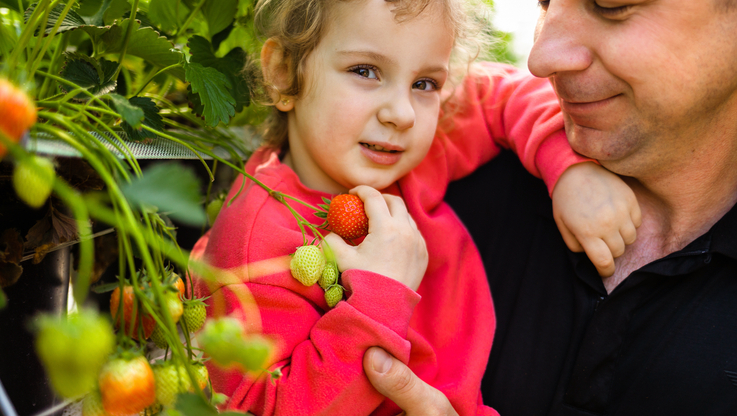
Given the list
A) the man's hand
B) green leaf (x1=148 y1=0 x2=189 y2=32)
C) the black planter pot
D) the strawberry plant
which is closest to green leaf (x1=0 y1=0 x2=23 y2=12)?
the strawberry plant

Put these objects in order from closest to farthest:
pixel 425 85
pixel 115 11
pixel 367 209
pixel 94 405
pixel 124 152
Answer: pixel 94 405 → pixel 124 152 → pixel 115 11 → pixel 367 209 → pixel 425 85

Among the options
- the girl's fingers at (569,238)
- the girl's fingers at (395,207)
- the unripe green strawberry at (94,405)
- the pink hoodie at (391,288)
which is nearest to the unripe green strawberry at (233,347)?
the unripe green strawberry at (94,405)

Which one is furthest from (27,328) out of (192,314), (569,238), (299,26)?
(569,238)

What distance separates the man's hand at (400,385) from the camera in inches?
30.5

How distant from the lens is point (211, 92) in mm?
793

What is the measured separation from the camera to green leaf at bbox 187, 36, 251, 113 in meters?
0.92

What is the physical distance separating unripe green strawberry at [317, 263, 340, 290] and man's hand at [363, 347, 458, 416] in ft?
0.42

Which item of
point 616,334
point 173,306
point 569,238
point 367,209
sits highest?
point 173,306

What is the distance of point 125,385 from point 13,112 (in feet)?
0.76

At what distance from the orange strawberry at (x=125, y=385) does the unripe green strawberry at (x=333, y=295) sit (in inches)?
16.1

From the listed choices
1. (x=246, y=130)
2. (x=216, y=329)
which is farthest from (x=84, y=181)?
(x=246, y=130)

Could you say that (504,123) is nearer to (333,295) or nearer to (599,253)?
(599,253)

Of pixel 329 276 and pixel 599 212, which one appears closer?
pixel 329 276

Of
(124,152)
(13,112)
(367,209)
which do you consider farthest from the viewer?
(367,209)
